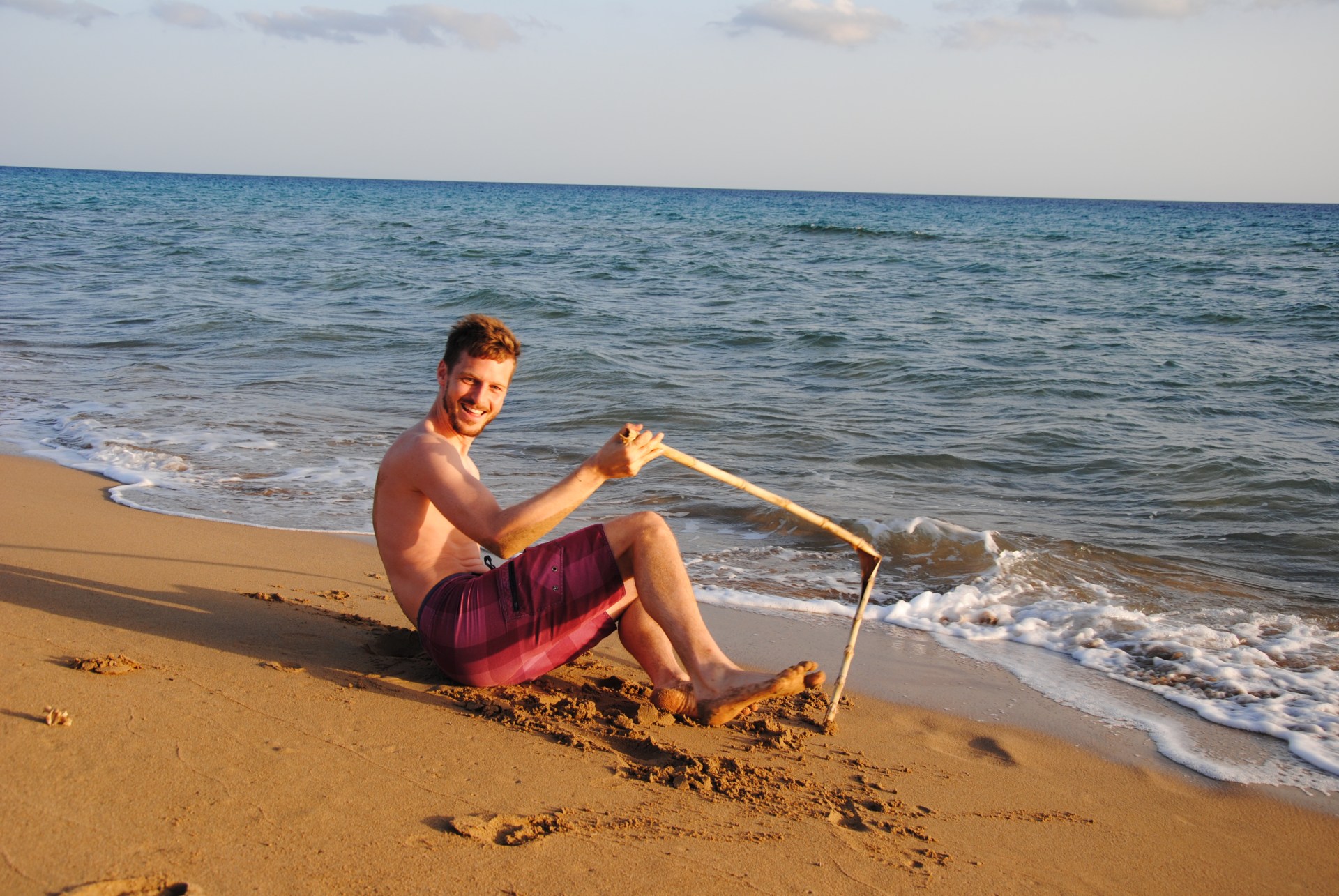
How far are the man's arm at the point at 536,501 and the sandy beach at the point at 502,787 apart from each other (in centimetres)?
61

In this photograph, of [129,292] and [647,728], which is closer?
[647,728]

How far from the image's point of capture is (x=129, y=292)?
1504 centimetres

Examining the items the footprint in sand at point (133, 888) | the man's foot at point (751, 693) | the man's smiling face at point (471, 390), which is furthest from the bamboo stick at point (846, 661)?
the footprint in sand at point (133, 888)

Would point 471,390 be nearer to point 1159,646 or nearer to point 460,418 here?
point 460,418

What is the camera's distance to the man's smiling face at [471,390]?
10.0 ft

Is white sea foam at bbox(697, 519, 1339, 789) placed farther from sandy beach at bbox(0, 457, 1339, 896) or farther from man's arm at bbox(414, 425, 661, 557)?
man's arm at bbox(414, 425, 661, 557)

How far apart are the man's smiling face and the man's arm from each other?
26cm

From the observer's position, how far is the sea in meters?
4.51

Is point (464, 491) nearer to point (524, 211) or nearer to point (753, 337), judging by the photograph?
point (753, 337)

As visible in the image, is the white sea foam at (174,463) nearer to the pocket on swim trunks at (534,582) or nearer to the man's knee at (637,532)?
the pocket on swim trunks at (534,582)

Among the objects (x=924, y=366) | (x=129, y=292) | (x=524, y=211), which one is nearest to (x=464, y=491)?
(x=924, y=366)

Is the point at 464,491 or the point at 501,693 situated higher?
the point at 464,491

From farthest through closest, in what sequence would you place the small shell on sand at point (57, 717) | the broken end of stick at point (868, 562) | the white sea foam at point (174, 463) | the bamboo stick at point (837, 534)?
the white sea foam at point (174, 463) → the broken end of stick at point (868, 562) → the bamboo stick at point (837, 534) → the small shell on sand at point (57, 717)

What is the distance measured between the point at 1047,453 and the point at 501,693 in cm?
562
